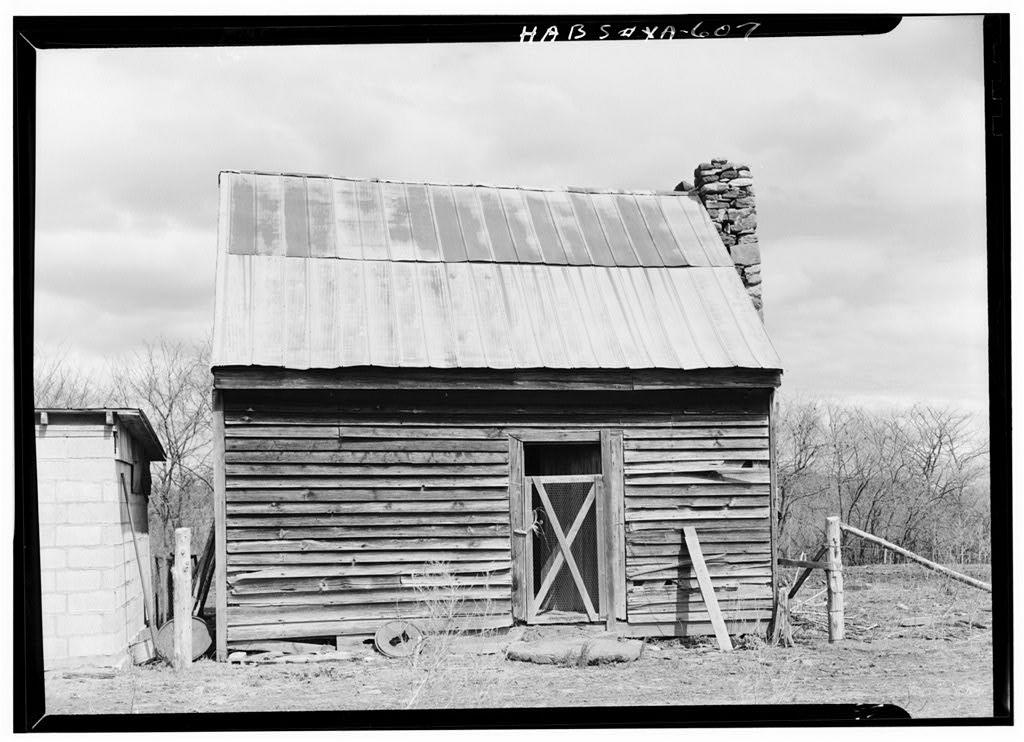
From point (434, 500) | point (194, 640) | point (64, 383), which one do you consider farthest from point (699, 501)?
point (64, 383)

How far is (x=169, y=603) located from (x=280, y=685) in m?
5.47

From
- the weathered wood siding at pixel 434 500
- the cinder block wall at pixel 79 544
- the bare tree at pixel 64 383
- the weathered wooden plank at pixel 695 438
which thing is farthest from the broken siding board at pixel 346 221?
the bare tree at pixel 64 383

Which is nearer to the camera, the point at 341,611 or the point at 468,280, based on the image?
the point at 341,611

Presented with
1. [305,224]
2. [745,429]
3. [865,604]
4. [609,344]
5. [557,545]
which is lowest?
[865,604]

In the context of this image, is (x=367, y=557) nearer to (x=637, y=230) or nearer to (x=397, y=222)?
(x=397, y=222)

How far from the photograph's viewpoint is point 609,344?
1153cm

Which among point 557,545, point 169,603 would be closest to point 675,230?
point 557,545

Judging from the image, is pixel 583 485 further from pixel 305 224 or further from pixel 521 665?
pixel 305 224

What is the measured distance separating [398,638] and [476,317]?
3590mm

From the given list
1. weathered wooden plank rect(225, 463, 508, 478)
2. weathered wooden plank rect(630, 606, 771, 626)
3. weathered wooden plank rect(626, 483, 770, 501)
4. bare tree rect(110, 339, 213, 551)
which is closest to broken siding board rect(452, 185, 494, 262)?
weathered wooden plank rect(225, 463, 508, 478)

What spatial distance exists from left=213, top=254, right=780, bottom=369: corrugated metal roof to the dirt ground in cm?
307

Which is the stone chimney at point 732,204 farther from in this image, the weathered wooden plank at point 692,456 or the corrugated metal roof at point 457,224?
the weathered wooden plank at point 692,456

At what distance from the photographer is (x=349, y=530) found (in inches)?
428

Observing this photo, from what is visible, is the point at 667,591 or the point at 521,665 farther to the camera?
the point at 667,591
